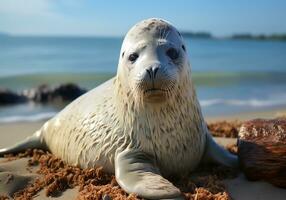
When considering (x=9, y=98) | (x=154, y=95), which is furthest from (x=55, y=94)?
(x=154, y=95)

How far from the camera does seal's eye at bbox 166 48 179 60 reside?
134 inches

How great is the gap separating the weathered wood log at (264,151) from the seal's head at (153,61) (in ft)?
2.66

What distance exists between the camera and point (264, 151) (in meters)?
3.65

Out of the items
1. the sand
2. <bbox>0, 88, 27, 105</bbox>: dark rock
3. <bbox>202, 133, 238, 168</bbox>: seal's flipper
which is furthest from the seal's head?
<bbox>0, 88, 27, 105</bbox>: dark rock

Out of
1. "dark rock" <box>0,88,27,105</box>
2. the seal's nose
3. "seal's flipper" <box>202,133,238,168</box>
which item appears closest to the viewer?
the seal's nose

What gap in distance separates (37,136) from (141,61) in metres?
2.26

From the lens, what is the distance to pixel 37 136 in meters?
5.16

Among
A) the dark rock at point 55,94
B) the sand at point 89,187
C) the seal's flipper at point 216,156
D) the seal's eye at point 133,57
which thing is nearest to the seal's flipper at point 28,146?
the sand at point 89,187

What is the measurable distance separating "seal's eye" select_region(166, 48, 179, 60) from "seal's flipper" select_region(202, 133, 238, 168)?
1.01 meters

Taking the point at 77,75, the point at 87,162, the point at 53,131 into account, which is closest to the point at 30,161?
the point at 53,131

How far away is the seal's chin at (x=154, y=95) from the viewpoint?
127 inches

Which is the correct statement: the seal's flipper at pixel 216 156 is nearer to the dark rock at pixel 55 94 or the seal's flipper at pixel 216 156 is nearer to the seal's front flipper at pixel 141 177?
the seal's front flipper at pixel 141 177

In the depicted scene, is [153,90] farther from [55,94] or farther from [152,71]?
[55,94]

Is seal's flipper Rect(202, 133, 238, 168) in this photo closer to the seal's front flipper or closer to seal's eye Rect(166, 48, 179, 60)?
the seal's front flipper
